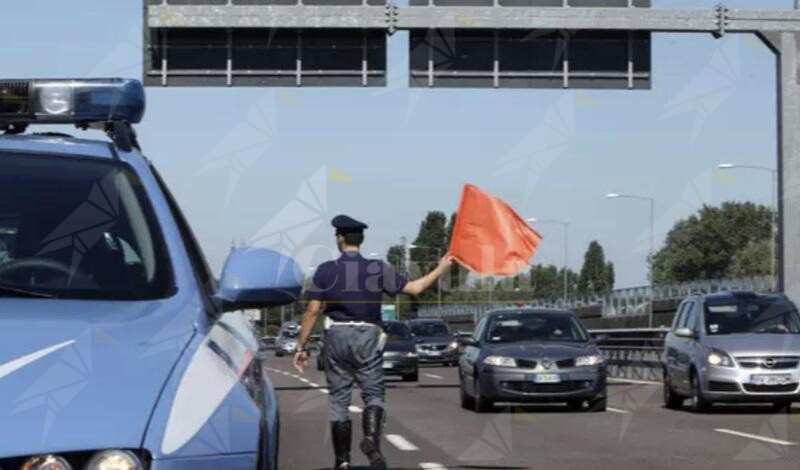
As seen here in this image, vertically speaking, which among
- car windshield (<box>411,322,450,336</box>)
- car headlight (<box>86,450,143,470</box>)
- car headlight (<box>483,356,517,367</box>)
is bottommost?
car windshield (<box>411,322,450,336</box>)

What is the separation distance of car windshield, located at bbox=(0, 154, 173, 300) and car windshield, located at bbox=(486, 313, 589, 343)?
17988mm

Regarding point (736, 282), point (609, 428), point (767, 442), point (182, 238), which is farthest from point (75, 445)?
point (736, 282)

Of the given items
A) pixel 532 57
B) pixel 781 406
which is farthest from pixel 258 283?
pixel 532 57

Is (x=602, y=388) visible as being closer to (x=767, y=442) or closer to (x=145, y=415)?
(x=767, y=442)

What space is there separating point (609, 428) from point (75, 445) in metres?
15.0

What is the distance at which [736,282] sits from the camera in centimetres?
4444

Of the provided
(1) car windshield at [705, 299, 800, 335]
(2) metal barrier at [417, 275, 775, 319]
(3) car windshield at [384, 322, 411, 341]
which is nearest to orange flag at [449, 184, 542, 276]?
(1) car windshield at [705, 299, 800, 335]

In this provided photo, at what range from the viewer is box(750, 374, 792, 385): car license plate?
71.8 ft

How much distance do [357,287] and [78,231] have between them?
6.66 meters

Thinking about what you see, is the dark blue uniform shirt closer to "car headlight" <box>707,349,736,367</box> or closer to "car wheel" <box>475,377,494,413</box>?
"car wheel" <box>475,377,494,413</box>

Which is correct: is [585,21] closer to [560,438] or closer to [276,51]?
[276,51]

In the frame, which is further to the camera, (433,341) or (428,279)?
(433,341)

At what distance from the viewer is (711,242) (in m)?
125

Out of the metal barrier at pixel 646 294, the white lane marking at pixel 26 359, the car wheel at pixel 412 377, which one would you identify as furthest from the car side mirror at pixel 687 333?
the white lane marking at pixel 26 359
